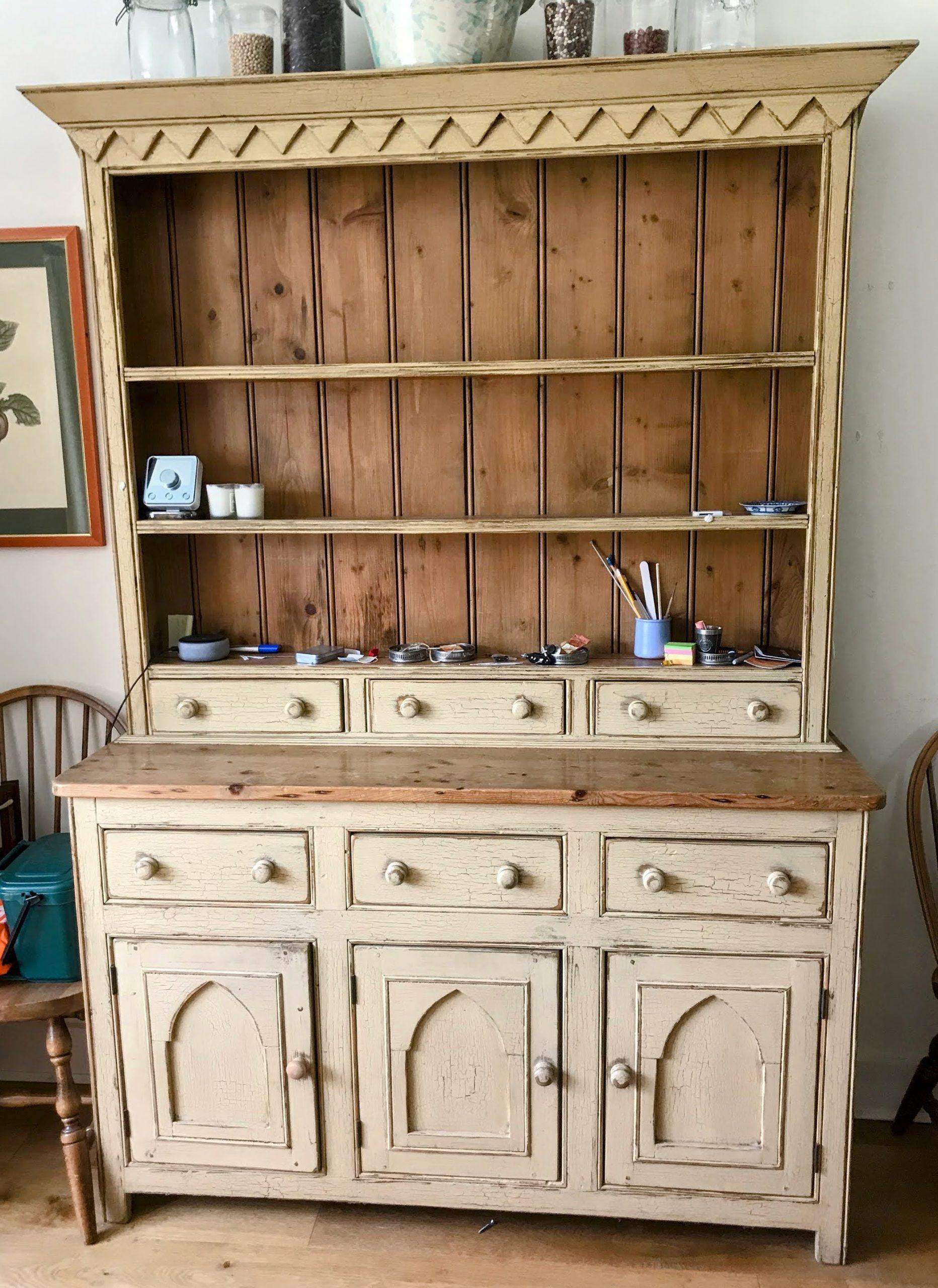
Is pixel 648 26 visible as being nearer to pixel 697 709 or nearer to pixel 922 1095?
pixel 697 709

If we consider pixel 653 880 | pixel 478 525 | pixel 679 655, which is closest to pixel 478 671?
pixel 478 525

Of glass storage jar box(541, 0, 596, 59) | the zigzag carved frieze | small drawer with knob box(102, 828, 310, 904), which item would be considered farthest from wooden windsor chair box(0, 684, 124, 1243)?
glass storage jar box(541, 0, 596, 59)

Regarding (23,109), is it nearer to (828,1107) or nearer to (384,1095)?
(384,1095)

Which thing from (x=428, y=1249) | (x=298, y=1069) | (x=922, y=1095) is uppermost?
(x=298, y=1069)

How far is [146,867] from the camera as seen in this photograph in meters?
2.05

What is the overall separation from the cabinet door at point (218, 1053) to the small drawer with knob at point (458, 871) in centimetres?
22

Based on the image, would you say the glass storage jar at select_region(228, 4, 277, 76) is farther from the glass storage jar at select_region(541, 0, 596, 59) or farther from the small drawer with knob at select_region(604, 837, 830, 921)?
the small drawer with knob at select_region(604, 837, 830, 921)

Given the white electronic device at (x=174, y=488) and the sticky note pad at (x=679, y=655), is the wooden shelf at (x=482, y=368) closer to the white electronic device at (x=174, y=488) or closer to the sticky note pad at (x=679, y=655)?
the white electronic device at (x=174, y=488)

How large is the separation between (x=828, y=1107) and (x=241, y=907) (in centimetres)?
120

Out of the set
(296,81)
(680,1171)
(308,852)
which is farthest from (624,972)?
(296,81)

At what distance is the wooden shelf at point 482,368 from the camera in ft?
6.79

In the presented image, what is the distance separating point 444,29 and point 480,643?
1263 mm

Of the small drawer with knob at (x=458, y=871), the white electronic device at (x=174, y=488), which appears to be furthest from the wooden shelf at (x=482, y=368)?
the small drawer with knob at (x=458, y=871)

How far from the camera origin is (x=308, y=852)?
2039 mm
